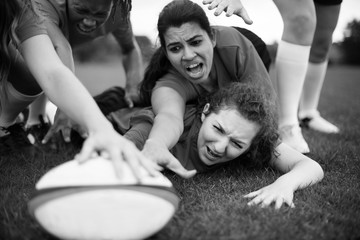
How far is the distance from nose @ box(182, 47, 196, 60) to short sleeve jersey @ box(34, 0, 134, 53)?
0.55m

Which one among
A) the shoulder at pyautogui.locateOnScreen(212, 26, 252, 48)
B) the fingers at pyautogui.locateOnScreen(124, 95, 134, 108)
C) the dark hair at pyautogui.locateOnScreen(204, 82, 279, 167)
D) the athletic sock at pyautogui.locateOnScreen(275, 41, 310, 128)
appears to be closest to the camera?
the dark hair at pyautogui.locateOnScreen(204, 82, 279, 167)

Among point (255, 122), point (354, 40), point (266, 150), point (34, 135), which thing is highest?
point (255, 122)

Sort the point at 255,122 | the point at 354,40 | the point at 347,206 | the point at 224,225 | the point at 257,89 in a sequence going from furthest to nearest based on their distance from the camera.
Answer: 1. the point at 354,40
2. the point at 257,89
3. the point at 255,122
4. the point at 347,206
5. the point at 224,225

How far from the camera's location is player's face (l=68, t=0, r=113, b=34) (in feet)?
9.52

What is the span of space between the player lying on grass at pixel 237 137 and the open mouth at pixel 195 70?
6.5 inches

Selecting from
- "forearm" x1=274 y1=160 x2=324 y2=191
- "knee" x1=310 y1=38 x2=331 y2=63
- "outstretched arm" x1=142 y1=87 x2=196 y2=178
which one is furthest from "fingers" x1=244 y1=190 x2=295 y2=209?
"knee" x1=310 y1=38 x2=331 y2=63

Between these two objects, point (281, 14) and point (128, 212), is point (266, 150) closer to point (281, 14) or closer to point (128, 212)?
point (281, 14)

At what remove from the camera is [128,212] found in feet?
4.95

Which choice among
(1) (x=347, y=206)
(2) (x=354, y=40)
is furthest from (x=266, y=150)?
(2) (x=354, y=40)

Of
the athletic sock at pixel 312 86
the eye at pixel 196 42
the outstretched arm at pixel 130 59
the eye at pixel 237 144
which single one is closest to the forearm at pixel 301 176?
the eye at pixel 237 144

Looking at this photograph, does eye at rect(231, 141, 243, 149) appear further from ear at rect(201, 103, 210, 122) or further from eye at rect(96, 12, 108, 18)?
eye at rect(96, 12, 108, 18)

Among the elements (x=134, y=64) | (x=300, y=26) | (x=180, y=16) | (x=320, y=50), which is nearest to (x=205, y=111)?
(x=180, y=16)

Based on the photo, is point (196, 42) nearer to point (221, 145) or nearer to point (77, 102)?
point (221, 145)

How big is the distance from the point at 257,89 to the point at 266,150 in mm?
387
